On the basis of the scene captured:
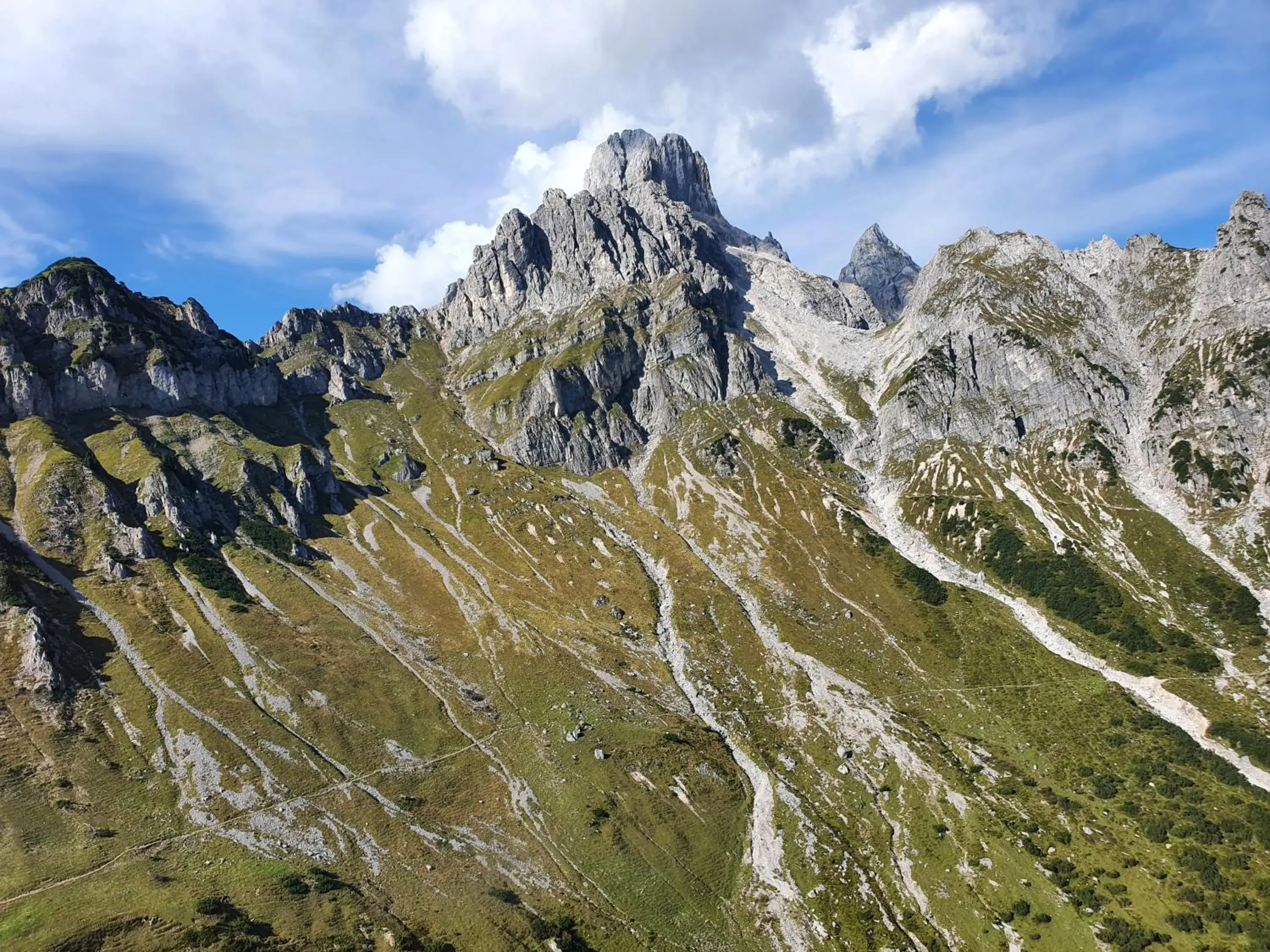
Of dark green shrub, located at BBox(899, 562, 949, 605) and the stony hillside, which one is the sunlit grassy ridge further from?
dark green shrub, located at BBox(899, 562, 949, 605)

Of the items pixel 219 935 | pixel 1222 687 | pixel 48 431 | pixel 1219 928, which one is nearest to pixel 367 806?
pixel 219 935

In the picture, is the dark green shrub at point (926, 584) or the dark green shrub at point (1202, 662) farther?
the dark green shrub at point (926, 584)

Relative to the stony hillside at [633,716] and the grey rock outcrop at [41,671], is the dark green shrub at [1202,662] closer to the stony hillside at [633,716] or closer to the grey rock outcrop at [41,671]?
the stony hillside at [633,716]

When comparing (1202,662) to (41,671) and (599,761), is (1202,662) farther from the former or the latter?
(41,671)

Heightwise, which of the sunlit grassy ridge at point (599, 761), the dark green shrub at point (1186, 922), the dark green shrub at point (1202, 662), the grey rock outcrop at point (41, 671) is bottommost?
the dark green shrub at point (1186, 922)

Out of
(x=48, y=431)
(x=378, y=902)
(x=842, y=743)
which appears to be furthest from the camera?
(x=48, y=431)

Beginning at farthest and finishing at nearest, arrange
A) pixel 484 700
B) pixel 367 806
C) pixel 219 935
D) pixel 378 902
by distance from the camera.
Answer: pixel 484 700 → pixel 367 806 → pixel 378 902 → pixel 219 935

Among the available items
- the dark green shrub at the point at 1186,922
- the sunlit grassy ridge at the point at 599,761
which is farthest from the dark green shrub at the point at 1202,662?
the dark green shrub at the point at 1186,922

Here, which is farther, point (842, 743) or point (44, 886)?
point (842, 743)

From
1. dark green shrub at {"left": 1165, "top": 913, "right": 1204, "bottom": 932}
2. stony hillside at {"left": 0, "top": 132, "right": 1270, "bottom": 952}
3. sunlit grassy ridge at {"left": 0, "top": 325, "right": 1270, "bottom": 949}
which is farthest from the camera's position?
stony hillside at {"left": 0, "top": 132, "right": 1270, "bottom": 952}

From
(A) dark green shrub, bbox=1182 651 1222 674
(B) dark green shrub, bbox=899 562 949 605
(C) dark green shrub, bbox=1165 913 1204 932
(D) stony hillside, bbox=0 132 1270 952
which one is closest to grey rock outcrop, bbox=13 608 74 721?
(D) stony hillside, bbox=0 132 1270 952

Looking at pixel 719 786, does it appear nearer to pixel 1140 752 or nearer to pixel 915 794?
pixel 915 794
